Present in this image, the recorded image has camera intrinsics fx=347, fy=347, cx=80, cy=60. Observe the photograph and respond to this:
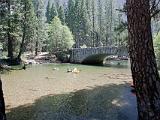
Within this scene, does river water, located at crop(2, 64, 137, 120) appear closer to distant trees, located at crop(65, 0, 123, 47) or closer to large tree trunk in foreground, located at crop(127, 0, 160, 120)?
large tree trunk in foreground, located at crop(127, 0, 160, 120)

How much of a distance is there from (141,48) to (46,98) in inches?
649

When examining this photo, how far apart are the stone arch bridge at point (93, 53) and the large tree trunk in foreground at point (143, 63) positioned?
56.5m

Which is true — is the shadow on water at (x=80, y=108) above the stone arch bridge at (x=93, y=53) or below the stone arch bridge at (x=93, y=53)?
below

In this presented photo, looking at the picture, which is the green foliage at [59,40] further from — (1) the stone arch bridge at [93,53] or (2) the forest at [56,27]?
(1) the stone arch bridge at [93,53]

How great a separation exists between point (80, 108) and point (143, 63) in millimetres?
12787

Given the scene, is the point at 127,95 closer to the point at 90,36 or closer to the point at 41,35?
the point at 41,35

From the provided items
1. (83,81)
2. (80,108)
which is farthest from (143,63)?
(83,81)

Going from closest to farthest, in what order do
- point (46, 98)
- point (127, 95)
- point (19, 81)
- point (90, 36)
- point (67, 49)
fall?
point (46, 98), point (127, 95), point (19, 81), point (67, 49), point (90, 36)

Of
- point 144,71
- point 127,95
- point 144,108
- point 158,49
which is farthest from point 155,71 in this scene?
point 158,49

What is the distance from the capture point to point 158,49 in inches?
1847

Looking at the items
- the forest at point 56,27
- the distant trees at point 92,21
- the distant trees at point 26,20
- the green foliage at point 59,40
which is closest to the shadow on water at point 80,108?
the forest at point 56,27

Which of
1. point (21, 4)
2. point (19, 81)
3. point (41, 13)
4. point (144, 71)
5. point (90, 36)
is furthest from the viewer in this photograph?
point (90, 36)

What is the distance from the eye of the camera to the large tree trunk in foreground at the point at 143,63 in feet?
24.8

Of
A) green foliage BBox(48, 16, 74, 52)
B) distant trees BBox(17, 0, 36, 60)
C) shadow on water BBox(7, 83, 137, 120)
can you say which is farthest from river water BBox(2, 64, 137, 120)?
green foliage BBox(48, 16, 74, 52)
